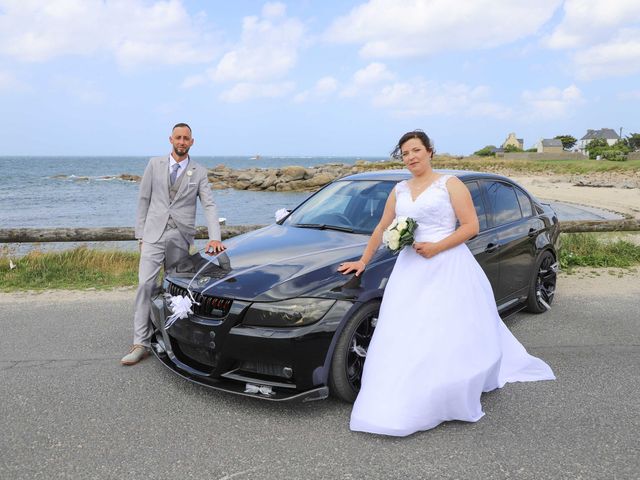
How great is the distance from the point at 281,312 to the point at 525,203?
357 centimetres

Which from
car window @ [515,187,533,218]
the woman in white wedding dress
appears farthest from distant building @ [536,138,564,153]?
the woman in white wedding dress

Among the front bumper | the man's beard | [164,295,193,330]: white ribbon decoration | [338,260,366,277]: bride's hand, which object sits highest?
the man's beard

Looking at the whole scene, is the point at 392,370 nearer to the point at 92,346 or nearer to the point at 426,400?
the point at 426,400

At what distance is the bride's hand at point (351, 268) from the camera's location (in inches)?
147

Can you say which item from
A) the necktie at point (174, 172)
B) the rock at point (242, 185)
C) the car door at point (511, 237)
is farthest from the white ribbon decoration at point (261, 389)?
the rock at point (242, 185)

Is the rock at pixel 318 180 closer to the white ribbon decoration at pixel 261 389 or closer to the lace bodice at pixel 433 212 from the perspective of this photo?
the lace bodice at pixel 433 212

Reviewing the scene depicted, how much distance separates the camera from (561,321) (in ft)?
18.7

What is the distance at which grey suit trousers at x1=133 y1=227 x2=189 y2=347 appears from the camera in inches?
181

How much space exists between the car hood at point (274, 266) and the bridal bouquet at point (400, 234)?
0.40m

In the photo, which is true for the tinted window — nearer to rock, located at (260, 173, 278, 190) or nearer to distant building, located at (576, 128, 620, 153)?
rock, located at (260, 173, 278, 190)

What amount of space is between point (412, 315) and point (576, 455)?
46.5 inches

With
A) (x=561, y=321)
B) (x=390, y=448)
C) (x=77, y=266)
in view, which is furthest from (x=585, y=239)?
(x=77, y=266)

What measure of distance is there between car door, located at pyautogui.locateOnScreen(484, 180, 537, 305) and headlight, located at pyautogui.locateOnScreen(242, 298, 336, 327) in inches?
89.2

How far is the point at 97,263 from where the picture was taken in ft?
26.8
